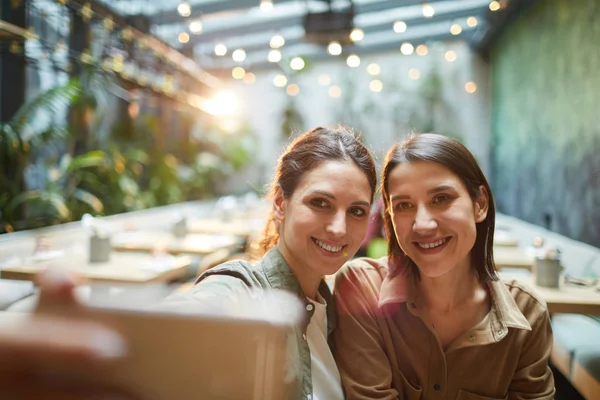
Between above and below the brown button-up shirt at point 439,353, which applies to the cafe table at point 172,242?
below

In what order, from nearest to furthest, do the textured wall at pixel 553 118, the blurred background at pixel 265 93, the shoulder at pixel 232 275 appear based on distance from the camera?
the shoulder at pixel 232 275
the textured wall at pixel 553 118
the blurred background at pixel 265 93

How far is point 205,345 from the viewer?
0.66 meters

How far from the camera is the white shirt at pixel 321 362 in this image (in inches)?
49.8

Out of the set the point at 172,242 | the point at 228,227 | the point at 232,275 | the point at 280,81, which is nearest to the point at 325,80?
the point at 280,81

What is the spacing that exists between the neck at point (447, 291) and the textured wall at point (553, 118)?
3.40 meters

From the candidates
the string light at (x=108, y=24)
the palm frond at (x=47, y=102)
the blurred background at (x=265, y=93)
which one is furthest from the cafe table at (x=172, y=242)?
the string light at (x=108, y=24)

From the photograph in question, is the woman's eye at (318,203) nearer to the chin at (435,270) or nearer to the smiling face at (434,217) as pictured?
the smiling face at (434,217)

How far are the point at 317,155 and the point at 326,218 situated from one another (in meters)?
0.20

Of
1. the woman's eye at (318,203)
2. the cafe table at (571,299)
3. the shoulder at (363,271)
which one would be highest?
the woman's eye at (318,203)

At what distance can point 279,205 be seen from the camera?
147 cm

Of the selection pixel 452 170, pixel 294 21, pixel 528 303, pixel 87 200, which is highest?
pixel 294 21

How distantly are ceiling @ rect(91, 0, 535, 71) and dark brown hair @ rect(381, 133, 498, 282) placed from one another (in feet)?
15.3

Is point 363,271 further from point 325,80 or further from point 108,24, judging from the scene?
point 325,80

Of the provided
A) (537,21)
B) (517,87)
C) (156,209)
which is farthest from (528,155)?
(156,209)
